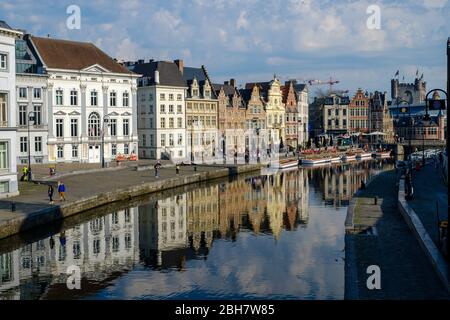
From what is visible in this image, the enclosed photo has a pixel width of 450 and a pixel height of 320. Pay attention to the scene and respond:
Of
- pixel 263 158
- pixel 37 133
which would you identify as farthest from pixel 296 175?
pixel 37 133

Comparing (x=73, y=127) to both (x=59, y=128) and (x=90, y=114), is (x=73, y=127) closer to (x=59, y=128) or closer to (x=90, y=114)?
(x=59, y=128)

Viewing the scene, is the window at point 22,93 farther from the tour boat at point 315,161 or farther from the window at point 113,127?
the tour boat at point 315,161

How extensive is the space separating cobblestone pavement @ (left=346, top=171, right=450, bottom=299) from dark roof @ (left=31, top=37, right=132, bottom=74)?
135 ft

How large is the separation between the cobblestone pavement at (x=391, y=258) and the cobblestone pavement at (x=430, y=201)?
915 mm

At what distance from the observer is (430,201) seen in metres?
35.5

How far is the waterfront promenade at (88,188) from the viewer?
30.5 metres

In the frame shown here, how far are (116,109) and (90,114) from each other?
11.7ft

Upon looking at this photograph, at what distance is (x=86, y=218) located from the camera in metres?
35.4

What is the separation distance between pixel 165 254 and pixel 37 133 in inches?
Result: 1562

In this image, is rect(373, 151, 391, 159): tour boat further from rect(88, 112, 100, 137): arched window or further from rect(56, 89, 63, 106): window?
rect(56, 89, 63, 106): window

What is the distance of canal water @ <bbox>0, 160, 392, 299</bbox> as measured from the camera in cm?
2109

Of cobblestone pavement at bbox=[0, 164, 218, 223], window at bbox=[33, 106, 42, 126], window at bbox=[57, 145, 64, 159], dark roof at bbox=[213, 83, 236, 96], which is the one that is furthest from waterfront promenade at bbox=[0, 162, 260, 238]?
dark roof at bbox=[213, 83, 236, 96]

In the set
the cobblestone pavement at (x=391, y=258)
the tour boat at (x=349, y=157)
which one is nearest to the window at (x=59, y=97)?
the cobblestone pavement at (x=391, y=258)
